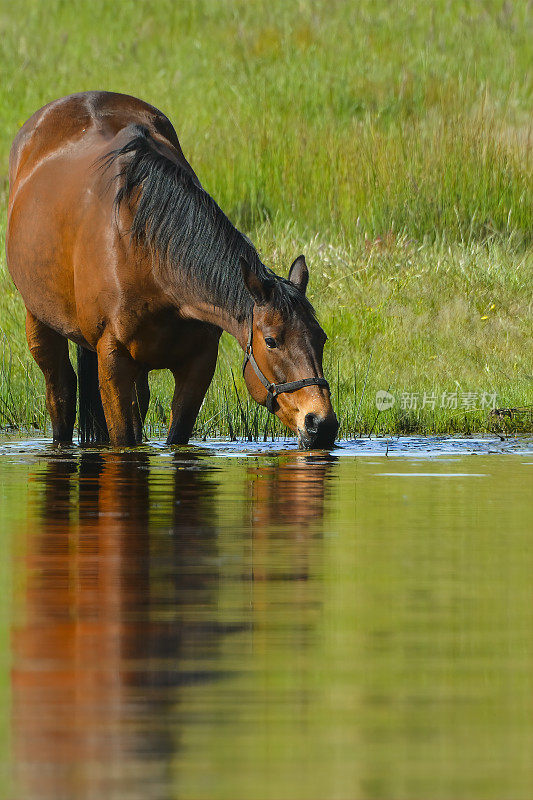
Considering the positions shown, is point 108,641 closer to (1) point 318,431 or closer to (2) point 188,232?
(1) point 318,431

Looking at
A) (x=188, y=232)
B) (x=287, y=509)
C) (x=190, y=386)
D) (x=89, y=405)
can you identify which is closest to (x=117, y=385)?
(x=190, y=386)

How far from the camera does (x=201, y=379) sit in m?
8.59

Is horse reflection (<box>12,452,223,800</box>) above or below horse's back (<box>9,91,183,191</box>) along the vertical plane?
below

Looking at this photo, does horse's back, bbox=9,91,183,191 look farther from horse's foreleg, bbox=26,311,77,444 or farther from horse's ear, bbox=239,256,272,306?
horse's ear, bbox=239,256,272,306

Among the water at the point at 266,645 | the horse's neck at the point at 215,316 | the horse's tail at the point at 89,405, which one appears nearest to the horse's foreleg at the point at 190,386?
the horse's neck at the point at 215,316

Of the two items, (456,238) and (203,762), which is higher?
(456,238)

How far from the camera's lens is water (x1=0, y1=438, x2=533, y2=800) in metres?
2.41

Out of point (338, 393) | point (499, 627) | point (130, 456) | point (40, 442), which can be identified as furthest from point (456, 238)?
point (499, 627)

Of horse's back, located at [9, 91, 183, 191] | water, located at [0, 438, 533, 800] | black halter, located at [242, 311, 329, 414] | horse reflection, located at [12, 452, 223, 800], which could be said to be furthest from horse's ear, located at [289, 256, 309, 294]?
horse reflection, located at [12, 452, 223, 800]

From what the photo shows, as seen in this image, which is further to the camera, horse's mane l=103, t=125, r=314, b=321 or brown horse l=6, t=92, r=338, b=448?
horse's mane l=103, t=125, r=314, b=321

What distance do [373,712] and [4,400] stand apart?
8135 mm

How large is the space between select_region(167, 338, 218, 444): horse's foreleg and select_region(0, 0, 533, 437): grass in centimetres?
59

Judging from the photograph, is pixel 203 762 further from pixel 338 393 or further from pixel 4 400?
pixel 4 400

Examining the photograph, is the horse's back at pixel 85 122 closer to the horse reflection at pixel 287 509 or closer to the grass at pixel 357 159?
the grass at pixel 357 159
